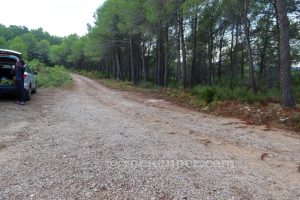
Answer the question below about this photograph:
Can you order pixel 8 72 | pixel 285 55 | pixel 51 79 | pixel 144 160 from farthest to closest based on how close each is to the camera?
pixel 51 79, pixel 8 72, pixel 285 55, pixel 144 160

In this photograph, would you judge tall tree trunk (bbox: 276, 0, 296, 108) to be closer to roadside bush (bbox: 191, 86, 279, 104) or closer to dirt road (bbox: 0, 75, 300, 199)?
roadside bush (bbox: 191, 86, 279, 104)

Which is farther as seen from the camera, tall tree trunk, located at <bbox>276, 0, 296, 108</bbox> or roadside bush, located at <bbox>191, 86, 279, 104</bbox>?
roadside bush, located at <bbox>191, 86, 279, 104</bbox>

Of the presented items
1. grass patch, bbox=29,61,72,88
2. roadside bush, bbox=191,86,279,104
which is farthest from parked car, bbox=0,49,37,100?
roadside bush, bbox=191,86,279,104

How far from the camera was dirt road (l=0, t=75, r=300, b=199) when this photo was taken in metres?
3.60

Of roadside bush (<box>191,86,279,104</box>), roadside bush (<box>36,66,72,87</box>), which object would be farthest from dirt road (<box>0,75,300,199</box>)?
roadside bush (<box>36,66,72,87</box>)

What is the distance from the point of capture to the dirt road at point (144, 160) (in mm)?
3596

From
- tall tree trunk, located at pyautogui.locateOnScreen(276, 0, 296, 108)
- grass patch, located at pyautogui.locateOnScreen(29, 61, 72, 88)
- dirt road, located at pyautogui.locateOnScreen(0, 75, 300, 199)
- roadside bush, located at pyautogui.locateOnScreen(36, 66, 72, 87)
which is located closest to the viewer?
dirt road, located at pyautogui.locateOnScreen(0, 75, 300, 199)

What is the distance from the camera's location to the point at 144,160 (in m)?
4.73

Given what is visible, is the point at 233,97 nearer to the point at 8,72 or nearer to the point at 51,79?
the point at 8,72

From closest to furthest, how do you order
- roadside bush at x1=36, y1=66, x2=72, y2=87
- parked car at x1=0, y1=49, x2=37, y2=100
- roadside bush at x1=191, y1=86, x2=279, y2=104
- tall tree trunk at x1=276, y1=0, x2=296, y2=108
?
1. tall tree trunk at x1=276, y1=0, x2=296, y2=108
2. parked car at x1=0, y1=49, x2=37, y2=100
3. roadside bush at x1=191, y1=86, x2=279, y2=104
4. roadside bush at x1=36, y1=66, x2=72, y2=87

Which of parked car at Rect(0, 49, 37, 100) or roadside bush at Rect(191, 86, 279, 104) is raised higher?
parked car at Rect(0, 49, 37, 100)

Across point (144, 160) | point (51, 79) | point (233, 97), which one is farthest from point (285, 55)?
point (51, 79)

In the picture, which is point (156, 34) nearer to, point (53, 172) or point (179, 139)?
point (179, 139)

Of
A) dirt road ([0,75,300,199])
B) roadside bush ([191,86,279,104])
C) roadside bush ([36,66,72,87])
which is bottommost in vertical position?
dirt road ([0,75,300,199])
